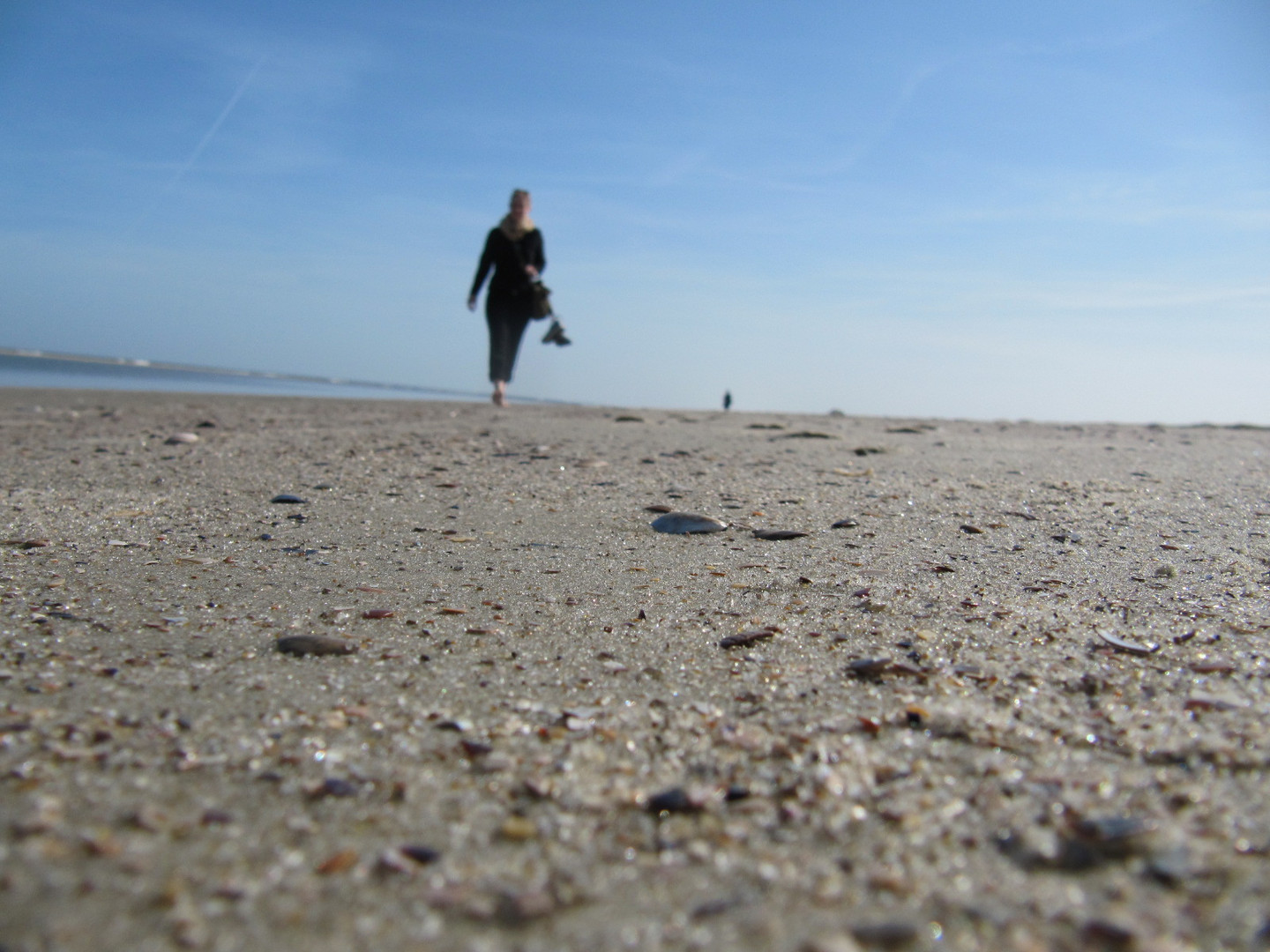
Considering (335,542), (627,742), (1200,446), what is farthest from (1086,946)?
(1200,446)

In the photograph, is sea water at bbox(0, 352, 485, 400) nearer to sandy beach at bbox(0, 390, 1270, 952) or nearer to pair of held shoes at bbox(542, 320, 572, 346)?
pair of held shoes at bbox(542, 320, 572, 346)

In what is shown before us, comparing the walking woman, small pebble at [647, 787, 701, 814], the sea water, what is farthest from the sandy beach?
the sea water

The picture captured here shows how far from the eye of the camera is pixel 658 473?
367cm

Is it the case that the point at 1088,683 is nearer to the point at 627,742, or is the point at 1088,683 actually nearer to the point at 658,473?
the point at 627,742

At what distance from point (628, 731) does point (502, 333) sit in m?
7.44

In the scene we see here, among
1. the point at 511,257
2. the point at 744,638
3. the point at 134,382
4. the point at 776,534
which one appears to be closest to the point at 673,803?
the point at 744,638

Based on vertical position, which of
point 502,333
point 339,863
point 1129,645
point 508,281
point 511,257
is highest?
point 511,257

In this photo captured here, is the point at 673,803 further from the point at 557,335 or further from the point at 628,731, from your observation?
the point at 557,335

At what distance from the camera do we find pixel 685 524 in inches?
104

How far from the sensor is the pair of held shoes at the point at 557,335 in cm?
840

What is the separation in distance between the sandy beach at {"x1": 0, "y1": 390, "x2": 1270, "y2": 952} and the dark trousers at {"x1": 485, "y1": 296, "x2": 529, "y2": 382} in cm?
566

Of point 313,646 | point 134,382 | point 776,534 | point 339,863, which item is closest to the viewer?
point 339,863

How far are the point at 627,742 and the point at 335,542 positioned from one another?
58.0 inches

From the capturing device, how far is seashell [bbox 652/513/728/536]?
2609 mm
